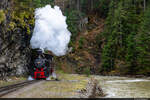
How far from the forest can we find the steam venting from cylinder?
1.65 metres

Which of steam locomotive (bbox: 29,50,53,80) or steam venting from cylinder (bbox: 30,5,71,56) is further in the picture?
steam venting from cylinder (bbox: 30,5,71,56)

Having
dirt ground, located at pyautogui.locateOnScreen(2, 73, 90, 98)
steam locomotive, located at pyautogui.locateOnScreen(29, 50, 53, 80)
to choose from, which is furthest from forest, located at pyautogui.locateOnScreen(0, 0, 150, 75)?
dirt ground, located at pyautogui.locateOnScreen(2, 73, 90, 98)

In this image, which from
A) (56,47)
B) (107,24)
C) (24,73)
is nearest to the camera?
(24,73)

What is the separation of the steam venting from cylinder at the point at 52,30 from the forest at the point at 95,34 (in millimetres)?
1647

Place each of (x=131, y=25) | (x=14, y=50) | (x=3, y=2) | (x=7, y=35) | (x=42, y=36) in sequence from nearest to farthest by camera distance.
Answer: (x=3, y=2)
(x=7, y=35)
(x=14, y=50)
(x=42, y=36)
(x=131, y=25)

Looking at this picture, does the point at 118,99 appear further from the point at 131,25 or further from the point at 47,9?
the point at 47,9

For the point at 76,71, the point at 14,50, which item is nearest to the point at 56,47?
the point at 76,71

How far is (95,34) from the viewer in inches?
2124

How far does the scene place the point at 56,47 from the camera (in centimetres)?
4812

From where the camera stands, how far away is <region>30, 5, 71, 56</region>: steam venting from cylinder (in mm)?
43719

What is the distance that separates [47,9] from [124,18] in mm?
19041

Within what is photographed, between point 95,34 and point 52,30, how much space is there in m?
12.5

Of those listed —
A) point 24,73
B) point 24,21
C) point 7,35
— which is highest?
point 24,21

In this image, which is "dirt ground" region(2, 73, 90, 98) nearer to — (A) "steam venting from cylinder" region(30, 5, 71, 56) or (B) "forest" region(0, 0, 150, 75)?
(B) "forest" region(0, 0, 150, 75)
